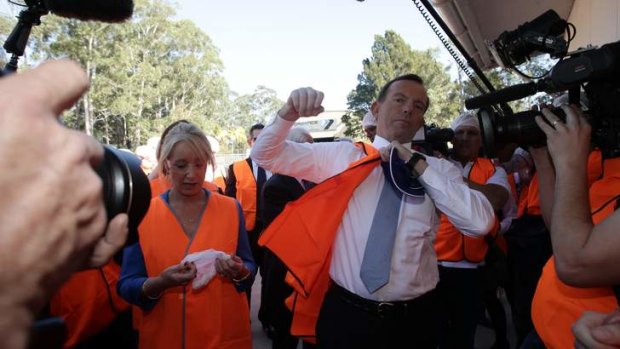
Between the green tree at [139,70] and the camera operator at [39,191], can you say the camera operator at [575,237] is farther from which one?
the green tree at [139,70]

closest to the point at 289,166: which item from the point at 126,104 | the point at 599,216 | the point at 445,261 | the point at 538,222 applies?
the point at 599,216

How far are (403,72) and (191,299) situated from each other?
136 feet

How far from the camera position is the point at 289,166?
7.21 feet

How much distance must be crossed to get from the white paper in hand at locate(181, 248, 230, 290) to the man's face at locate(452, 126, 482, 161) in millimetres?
2498

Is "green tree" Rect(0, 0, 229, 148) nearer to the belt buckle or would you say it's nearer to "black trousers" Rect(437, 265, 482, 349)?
"black trousers" Rect(437, 265, 482, 349)

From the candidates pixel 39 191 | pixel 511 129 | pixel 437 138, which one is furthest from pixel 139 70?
pixel 39 191

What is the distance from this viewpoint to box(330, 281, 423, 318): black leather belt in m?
1.99

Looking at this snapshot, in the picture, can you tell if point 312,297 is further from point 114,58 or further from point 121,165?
point 114,58

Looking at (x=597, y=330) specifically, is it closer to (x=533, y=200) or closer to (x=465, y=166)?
(x=533, y=200)

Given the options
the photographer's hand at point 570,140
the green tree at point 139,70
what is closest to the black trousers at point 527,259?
the photographer's hand at point 570,140

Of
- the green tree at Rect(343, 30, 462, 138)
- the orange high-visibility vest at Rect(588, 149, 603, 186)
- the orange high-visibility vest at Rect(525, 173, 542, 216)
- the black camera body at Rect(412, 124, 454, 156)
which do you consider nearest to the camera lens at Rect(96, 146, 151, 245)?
the orange high-visibility vest at Rect(588, 149, 603, 186)

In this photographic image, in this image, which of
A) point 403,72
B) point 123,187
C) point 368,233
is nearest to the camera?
point 123,187

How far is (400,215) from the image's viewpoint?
2084 mm

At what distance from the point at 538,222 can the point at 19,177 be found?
3.82m
